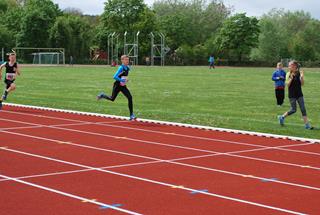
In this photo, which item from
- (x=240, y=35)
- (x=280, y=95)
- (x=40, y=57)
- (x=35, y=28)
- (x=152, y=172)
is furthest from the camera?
(x=240, y=35)

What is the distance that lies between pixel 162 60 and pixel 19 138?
250 feet

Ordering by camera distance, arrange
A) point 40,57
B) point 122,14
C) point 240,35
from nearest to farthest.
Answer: point 40,57
point 240,35
point 122,14

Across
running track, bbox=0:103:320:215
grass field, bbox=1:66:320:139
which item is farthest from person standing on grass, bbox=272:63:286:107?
running track, bbox=0:103:320:215

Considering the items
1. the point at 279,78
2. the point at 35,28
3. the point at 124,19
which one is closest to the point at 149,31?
the point at 124,19

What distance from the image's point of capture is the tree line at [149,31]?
96.3 m

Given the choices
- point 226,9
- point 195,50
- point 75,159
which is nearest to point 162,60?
point 195,50

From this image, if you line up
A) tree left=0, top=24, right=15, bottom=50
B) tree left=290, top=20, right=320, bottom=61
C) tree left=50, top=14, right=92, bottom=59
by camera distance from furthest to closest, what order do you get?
tree left=290, top=20, right=320, bottom=61
tree left=50, top=14, right=92, bottom=59
tree left=0, top=24, right=15, bottom=50

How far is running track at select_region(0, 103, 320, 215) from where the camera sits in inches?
273

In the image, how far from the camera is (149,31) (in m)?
100

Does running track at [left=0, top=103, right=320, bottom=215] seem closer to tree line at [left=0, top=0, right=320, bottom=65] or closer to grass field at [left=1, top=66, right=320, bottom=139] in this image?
grass field at [left=1, top=66, right=320, bottom=139]

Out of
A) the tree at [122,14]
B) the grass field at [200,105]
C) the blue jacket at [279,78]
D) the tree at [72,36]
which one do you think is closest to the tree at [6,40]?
the tree at [72,36]

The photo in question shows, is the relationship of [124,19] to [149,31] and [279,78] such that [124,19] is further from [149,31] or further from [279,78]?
[279,78]

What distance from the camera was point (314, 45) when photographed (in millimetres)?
109188

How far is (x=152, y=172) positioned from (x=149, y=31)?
304 feet
